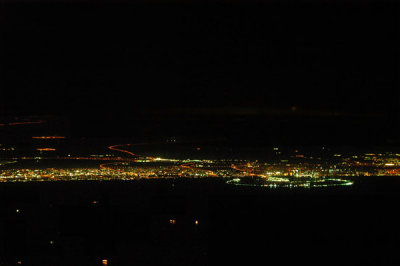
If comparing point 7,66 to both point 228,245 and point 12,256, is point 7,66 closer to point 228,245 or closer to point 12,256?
point 12,256

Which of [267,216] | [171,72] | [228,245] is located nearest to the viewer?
[171,72]

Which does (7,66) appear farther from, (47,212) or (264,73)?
(264,73)

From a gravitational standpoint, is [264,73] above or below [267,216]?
above

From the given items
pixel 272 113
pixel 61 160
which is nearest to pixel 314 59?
pixel 272 113

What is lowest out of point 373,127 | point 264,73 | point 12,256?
point 12,256

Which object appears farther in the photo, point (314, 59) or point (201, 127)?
point (201, 127)

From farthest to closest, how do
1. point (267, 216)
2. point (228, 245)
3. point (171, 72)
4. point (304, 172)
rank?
point (304, 172)
point (267, 216)
point (228, 245)
point (171, 72)

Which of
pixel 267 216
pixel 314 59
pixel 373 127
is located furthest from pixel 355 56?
pixel 267 216
